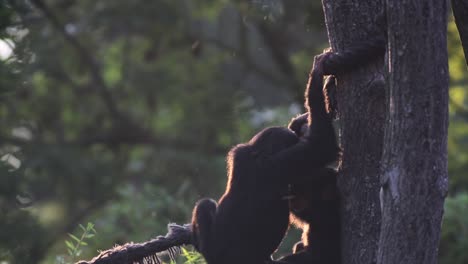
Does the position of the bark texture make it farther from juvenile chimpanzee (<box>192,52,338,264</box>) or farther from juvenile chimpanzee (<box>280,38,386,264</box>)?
juvenile chimpanzee (<box>192,52,338,264</box>)

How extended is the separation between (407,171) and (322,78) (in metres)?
1.10

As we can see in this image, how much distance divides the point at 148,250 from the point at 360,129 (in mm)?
1390

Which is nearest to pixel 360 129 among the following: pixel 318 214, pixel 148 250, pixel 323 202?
pixel 323 202

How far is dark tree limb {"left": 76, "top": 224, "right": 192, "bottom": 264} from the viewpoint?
5222 millimetres

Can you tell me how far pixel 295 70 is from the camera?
18.8 meters

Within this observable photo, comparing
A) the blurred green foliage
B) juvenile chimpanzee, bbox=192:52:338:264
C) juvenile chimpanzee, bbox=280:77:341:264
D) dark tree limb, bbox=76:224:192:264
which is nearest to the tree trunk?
juvenile chimpanzee, bbox=280:77:341:264

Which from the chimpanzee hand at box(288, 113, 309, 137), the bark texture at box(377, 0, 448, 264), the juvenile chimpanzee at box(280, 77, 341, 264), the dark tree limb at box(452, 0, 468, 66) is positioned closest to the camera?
the bark texture at box(377, 0, 448, 264)

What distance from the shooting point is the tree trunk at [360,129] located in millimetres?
4754

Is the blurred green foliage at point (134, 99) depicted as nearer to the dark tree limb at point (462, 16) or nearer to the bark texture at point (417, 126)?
the dark tree limb at point (462, 16)

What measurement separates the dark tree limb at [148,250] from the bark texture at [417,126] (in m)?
1.67

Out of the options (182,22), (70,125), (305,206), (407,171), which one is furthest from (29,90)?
(407,171)

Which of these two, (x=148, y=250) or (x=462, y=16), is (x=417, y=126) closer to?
(x=462, y=16)

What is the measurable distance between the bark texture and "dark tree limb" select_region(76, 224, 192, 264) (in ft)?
5.48

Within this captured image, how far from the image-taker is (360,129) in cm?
484
